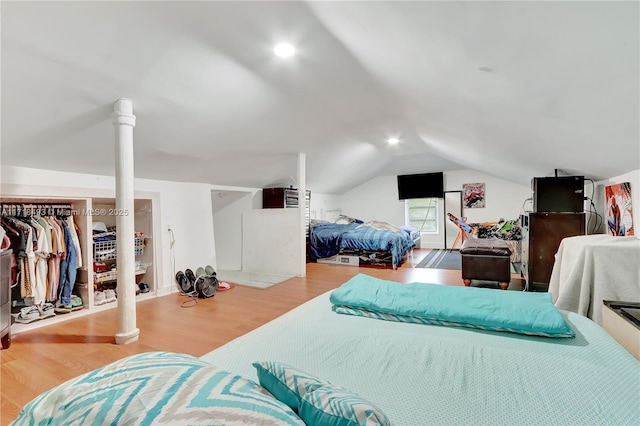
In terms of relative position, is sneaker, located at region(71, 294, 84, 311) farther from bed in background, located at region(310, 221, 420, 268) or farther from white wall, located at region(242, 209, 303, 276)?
bed in background, located at region(310, 221, 420, 268)

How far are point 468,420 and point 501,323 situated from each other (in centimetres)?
68

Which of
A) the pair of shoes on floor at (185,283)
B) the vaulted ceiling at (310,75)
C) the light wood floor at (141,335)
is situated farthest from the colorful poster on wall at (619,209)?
the pair of shoes on floor at (185,283)

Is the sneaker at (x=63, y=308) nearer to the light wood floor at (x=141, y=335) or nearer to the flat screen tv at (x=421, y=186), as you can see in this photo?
the light wood floor at (x=141, y=335)

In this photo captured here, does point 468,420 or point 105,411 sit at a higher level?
point 105,411

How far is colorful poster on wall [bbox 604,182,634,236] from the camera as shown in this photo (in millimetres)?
2719

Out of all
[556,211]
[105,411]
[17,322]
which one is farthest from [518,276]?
[17,322]

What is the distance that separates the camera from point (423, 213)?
860 cm

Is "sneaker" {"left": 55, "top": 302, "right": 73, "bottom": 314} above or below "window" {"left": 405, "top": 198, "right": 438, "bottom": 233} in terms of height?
below

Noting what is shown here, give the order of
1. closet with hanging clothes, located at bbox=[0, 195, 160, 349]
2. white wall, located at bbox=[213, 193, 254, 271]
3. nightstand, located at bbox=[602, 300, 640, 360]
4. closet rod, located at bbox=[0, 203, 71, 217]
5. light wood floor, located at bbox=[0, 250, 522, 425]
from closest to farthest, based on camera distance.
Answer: nightstand, located at bbox=[602, 300, 640, 360] → light wood floor, located at bbox=[0, 250, 522, 425] → closet with hanging clothes, located at bbox=[0, 195, 160, 349] → closet rod, located at bbox=[0, 203, 71, 217] → white wall, located at bbox=[213, 193, 254, 271]

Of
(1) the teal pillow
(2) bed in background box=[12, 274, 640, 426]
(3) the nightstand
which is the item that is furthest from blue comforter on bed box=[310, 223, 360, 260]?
(1) the teal pillow

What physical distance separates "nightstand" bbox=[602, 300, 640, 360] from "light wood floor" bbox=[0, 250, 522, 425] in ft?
8.54

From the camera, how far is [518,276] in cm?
479

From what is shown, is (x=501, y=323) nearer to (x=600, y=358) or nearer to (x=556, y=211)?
(x=600, y=358)

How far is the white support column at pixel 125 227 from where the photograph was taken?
2.53 metres
